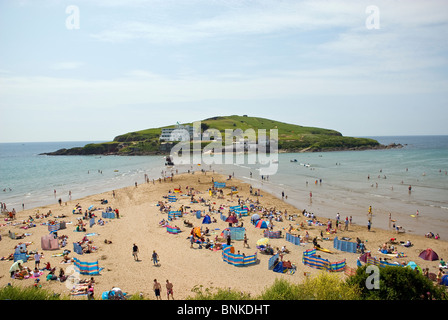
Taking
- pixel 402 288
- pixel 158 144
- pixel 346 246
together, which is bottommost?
pixel 346 246

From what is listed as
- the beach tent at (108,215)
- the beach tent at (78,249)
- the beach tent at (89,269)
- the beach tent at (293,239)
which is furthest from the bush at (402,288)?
the beach tent at (108,215)

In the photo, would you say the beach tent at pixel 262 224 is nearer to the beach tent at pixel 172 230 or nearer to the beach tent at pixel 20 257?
the beach tent at pixel 172 230

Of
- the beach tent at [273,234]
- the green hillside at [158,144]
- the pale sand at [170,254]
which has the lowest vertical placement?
the pale sand at [170,254]

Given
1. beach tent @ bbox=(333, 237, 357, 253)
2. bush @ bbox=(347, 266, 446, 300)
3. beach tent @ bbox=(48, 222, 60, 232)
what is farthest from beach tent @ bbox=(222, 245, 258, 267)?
beach tent @ bbox=(48, 222, 60, 232)

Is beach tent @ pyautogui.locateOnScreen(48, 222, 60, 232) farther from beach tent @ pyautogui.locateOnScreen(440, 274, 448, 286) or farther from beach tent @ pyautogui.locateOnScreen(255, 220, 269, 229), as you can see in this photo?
beach tent @ pyautogui.locateOnScreen(440, 274, 448, 286)

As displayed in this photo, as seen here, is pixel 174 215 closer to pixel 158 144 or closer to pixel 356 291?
pixel 356 291

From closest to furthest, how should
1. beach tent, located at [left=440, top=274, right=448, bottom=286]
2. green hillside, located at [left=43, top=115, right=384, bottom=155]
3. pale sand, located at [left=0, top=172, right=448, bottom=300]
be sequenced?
beach tent, located at [left=440, top=274, right=448, bottom=286] < pale sand, located at [left=0, top=172, right=448, bottom=300] < green hillside, located at [left=43, top=115, right=384, bottom=155]

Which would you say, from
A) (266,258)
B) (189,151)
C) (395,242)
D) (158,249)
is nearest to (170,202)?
(158,249)

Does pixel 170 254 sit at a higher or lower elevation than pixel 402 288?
lower

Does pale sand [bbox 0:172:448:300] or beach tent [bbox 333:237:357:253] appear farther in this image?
beach tent [bbox 333:237:357:253]

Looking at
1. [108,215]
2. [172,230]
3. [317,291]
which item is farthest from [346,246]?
[108,215]
